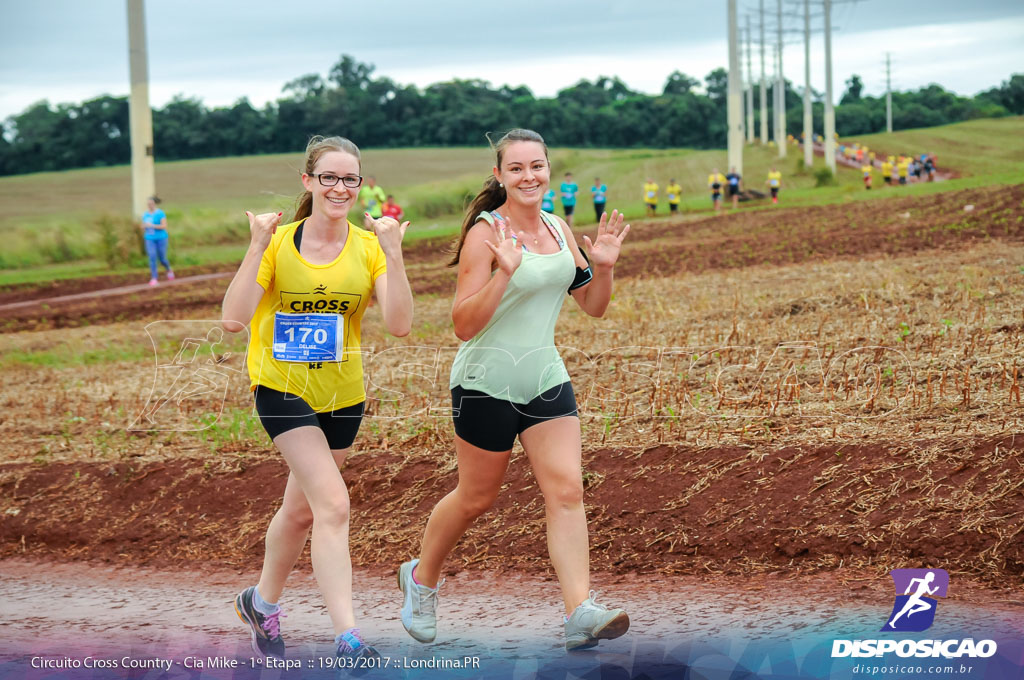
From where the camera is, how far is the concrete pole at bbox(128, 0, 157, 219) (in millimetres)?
26969

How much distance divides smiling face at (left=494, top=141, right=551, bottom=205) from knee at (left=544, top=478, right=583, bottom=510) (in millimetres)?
1184

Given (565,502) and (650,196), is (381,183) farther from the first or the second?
(565,502)

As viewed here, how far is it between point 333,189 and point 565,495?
5.28 ft

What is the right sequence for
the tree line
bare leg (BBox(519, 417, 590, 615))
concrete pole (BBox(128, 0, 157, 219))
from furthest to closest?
the tree line
concrete pole (BBox(128, 0, 157, 219))
bare leg (BBox(519, 417, 590, 615))

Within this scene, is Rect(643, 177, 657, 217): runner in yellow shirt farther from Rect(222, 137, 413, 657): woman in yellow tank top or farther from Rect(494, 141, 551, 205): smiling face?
Rect(222, 137, 413, 657): woman in yellow tank top

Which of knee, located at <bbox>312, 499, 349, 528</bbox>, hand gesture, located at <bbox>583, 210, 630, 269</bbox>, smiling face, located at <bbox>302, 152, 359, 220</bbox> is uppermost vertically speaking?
smiling face, located at <bbox>302, 152, 359, 220</bbox>

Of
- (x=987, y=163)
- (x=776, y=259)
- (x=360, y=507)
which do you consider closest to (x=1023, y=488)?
(x=360, y=507)

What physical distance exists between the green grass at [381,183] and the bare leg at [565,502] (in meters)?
18.0

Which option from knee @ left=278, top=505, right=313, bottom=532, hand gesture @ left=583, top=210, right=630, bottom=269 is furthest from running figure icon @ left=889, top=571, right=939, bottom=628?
knee @ left=278, top=505, right=313, bottom=532

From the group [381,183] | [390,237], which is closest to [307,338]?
[390,237]

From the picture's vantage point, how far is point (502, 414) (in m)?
4.93

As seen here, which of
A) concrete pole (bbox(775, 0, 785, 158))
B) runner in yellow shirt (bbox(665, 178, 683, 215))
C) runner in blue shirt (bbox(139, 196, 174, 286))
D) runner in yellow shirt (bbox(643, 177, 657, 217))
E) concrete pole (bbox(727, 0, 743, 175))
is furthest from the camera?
concrete pole (bbox(775, 0, 785, 158))

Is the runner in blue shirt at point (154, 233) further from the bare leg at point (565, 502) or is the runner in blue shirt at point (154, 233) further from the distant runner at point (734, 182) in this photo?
the distant runner at point (734, 182)

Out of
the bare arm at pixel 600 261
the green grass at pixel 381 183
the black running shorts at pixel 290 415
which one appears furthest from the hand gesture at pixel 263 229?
the green grass at pixel 381 183
